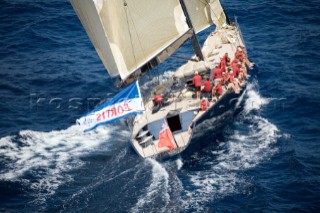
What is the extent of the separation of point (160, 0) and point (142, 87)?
445 inches

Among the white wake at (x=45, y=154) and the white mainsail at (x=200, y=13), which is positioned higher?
the white mainsail at (x=200, y=13)

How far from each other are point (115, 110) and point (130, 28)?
19.8 feet

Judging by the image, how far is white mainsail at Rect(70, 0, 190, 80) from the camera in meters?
26.3

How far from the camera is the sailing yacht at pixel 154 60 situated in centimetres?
2683

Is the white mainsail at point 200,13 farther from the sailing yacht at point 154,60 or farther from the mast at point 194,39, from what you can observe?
the sailing yacht at point 154,60

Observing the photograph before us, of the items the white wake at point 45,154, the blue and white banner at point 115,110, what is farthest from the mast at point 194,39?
the white wake at point 45,154

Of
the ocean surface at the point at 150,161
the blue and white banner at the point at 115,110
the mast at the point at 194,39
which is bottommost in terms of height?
the ocean surface at the point at 150,161

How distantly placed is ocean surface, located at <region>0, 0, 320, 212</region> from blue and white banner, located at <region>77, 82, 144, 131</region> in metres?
3.98

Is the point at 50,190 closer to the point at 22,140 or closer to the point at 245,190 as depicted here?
the point at 22,140

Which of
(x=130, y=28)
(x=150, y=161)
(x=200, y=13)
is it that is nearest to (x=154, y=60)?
(x=130, y=28)

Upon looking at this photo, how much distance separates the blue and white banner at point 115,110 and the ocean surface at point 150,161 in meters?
3.98

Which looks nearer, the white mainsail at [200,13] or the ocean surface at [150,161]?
the ocean surface at [150,161]

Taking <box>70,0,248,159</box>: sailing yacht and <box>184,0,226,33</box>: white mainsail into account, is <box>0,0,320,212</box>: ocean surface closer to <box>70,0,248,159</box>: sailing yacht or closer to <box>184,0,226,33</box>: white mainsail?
<box>70,0,248,159</box>: sailing yacht

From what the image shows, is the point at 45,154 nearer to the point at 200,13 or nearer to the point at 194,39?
the point at 194,39
